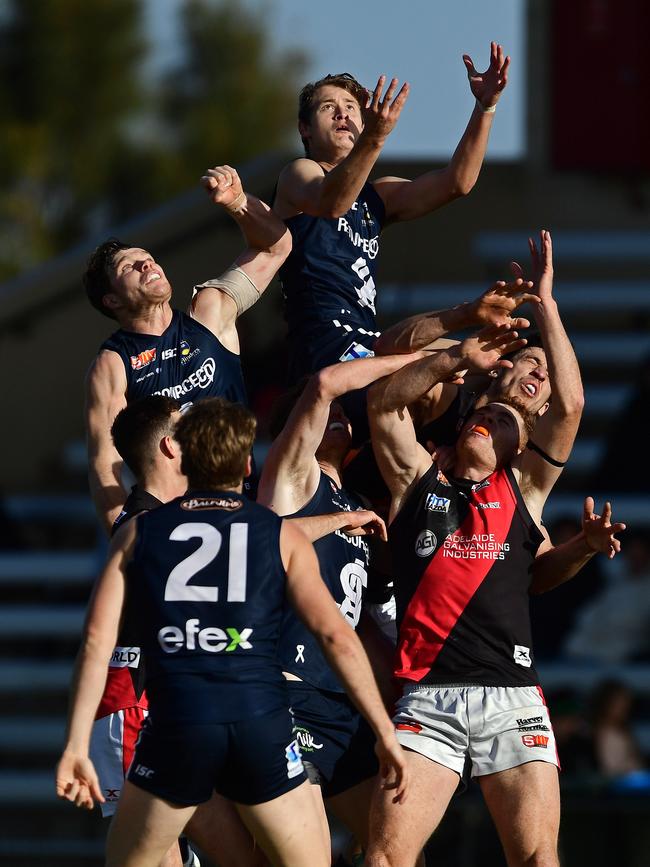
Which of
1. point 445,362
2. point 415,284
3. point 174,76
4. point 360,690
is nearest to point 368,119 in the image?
point 445,362

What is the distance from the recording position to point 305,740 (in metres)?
6.12

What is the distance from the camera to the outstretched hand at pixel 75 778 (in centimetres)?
509

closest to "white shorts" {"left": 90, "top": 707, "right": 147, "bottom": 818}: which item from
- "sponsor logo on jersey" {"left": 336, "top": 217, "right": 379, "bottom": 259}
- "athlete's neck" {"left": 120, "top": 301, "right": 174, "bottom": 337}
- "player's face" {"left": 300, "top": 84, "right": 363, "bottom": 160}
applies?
"athlete's neck" {"left": 120, "top": 301, "right": 174, "bottom": 337}

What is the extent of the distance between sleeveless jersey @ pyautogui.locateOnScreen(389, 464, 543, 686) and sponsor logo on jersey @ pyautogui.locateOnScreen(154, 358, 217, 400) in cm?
99

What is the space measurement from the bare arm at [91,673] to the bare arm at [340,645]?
1.78 ft

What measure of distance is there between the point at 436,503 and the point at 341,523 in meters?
0.49

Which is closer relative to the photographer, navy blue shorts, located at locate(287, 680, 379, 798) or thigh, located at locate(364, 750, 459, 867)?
thigh, located at locate(364, 750, 459, 867)

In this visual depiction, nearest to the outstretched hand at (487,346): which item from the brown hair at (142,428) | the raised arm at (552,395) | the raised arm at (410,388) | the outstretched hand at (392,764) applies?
the raised arm at (410,388)

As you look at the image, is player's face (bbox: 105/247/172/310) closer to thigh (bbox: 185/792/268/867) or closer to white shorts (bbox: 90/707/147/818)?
white shorts (bbox: 90/707/147/818)

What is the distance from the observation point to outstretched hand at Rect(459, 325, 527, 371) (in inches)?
242

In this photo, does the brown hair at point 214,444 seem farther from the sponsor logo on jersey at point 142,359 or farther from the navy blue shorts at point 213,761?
the sponsor logo on jersey at point 142,359

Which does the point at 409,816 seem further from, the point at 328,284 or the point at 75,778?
the point at 328,284

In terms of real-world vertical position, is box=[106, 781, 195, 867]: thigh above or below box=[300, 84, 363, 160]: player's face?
below

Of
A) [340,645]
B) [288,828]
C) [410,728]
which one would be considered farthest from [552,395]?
[288,828]
